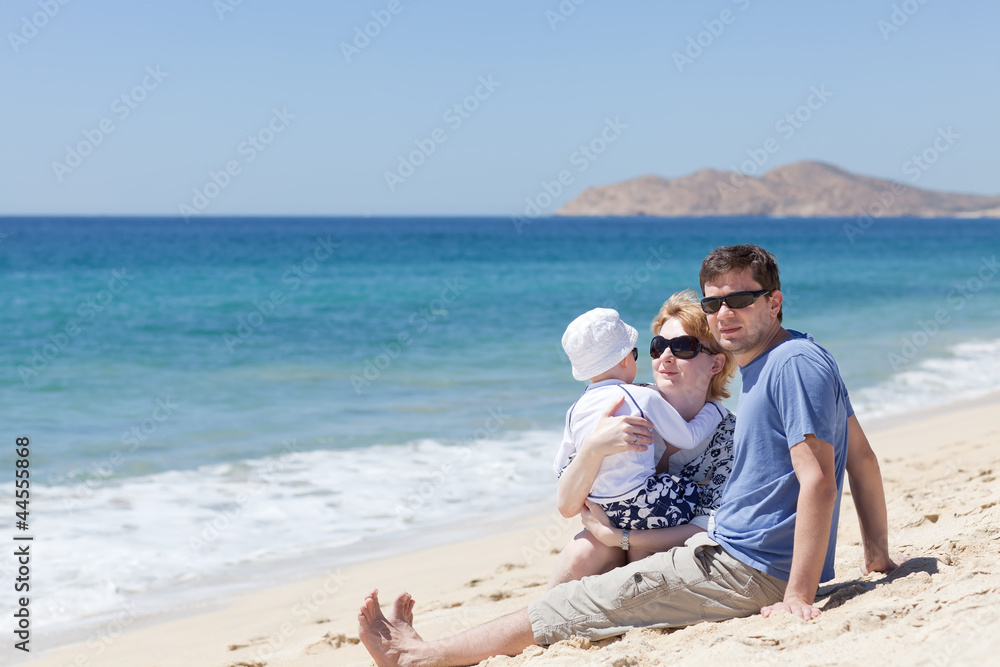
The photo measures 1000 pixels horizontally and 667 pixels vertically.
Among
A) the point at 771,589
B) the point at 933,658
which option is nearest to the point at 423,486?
the point at 771,589

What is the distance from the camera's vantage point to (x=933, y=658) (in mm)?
2287

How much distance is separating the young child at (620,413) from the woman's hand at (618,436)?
6cm

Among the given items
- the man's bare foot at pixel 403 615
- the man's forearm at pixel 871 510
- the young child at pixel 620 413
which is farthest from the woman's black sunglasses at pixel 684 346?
the man's bare foot at pixel 403 615

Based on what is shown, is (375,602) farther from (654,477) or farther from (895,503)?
(895,503)

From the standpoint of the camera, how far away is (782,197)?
174000mm

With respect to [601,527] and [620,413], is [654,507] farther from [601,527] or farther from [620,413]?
[620,413]

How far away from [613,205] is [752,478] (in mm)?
193155

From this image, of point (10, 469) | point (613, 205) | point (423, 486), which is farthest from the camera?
point (613, 205)

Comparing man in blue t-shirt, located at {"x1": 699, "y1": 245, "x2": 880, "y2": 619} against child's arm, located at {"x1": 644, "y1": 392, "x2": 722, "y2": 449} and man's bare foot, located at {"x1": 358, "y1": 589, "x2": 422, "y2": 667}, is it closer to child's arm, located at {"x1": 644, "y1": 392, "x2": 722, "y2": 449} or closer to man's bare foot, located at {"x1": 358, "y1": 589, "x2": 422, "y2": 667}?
child's arm, located at {"x1": 644, "y1": 392, "x2": 722, "y2": 449}

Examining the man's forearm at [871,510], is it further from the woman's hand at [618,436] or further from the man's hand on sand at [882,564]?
the woman's hand at [618,436]

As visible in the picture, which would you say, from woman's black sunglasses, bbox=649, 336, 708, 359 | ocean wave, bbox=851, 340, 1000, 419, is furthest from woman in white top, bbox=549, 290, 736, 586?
ocean wave, bbox=851, 340, 1000, 419

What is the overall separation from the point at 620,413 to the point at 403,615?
128cm

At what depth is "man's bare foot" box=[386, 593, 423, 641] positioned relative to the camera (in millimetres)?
3484

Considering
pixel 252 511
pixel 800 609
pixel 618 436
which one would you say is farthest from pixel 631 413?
pixel 252 511
